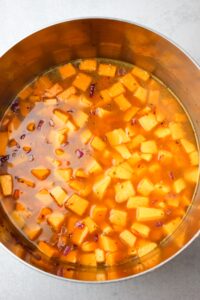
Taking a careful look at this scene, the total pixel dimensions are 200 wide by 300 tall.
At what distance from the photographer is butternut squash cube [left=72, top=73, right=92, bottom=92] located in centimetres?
195

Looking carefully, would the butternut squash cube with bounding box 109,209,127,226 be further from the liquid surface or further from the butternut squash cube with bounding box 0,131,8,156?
the butternut squash cube with bounding box 0,131,8,156

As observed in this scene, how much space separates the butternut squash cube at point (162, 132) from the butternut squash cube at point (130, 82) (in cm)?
19

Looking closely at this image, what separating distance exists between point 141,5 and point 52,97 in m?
0.53

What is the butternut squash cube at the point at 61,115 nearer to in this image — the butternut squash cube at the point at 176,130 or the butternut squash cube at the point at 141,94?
the butternut squash cube at the point at 141,94

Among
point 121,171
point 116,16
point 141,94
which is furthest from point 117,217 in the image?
point 116,16

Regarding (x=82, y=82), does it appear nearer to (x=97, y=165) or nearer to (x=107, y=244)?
(x=97, y=165)

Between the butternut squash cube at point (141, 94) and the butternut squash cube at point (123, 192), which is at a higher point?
the butternut squash cube at point (141, 94)

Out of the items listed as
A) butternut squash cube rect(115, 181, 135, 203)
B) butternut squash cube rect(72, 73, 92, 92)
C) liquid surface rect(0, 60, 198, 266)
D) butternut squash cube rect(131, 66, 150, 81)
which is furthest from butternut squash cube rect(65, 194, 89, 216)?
butternut squash cube rect(131, 66, 150, 81)

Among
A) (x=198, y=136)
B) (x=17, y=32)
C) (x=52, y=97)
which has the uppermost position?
(x=17, y=32)

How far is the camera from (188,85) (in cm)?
188

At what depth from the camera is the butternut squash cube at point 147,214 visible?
1845mm

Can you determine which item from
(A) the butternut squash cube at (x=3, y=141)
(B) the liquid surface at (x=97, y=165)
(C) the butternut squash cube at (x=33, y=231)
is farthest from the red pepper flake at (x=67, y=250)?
(A) the butternut squash cube at (x=3, y=141)

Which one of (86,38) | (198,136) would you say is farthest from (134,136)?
(86,38)

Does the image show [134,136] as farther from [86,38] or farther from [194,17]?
[194,17]
